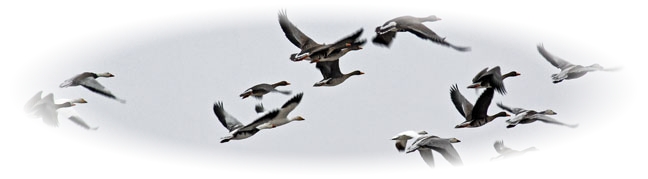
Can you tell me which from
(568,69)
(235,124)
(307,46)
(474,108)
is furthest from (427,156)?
(568,69)

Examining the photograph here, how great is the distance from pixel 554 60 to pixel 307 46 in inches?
105

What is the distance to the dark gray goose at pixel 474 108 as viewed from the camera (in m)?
9.66

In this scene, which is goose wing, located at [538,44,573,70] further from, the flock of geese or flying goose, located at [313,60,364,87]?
flying goose, located at [313,60,364,87]

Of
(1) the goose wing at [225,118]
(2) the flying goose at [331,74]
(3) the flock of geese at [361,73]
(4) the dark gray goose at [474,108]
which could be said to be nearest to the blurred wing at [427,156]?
(3) the flock of geese at [361,73]

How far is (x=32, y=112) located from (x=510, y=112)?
4.69 metres

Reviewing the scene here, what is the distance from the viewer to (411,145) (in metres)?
9.31

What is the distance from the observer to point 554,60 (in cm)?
1102

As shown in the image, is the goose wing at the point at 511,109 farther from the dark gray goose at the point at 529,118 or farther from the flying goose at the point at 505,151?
the flying goose at the point at 505,151

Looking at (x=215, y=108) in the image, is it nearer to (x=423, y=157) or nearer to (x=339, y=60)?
(x=339, y=60)

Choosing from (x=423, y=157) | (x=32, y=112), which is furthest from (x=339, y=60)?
(x=32, y=112)

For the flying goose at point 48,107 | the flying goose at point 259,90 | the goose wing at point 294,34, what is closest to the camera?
the goose wing at point 294,34

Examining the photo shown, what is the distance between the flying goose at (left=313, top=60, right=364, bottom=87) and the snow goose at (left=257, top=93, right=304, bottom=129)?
1148 mm

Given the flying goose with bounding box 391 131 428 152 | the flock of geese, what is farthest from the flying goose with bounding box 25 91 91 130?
the flying goose with bounding box 391 131 428 152

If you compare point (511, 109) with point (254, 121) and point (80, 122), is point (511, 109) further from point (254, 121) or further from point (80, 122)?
point (80, 122)
